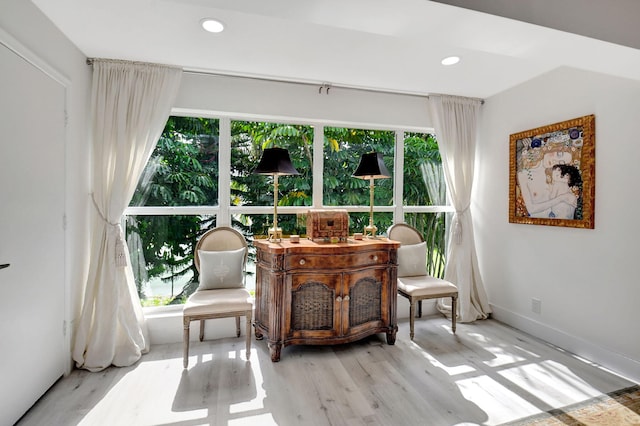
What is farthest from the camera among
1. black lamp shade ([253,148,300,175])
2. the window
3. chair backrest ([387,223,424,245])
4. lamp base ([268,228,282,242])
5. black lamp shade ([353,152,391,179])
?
chair backrest ([387,223,424,245])

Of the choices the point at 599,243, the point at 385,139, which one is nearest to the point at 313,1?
the point at 385,139

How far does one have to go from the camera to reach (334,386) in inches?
88.0

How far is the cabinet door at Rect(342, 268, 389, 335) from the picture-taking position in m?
2.70

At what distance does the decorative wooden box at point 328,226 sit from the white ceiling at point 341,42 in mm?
1304

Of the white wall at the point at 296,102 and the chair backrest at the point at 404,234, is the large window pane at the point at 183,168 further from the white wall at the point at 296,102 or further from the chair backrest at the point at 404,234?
the chair backrest at the point at 404,234

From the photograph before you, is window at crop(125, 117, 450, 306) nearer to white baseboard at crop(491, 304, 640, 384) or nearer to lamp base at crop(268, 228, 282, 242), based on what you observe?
→ lamp base at crop(268, 228, 282, 242)

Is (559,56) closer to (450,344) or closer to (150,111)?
(450,344)

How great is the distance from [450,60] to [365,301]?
219 cm

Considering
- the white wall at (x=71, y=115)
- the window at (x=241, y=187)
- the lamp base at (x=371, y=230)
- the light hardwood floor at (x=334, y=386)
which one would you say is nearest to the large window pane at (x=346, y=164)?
the window at (x=241, y=187)

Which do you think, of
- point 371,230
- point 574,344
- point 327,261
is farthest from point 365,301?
point 574,344

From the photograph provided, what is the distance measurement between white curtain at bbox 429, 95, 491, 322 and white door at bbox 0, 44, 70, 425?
3426mm

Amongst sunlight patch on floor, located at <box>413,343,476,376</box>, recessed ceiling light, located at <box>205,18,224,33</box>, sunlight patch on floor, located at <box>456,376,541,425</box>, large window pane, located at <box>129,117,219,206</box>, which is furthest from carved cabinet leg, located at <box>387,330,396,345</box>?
recessed ceiling light, located at <box>205,18,224,33</box>

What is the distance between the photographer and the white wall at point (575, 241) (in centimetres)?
239

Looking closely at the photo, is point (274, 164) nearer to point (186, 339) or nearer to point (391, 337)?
point (186, 339)
